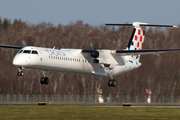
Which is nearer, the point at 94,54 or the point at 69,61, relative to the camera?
the point at 69,61

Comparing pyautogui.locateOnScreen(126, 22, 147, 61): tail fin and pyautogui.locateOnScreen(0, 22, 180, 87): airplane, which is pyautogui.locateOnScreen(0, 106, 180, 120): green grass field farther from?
pyautogui.locateOnScreen(126, 22, 147, 61): tail fin

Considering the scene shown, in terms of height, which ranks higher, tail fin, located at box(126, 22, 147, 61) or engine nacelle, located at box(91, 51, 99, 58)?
tail fin, located at box(126, 22, 147, 61)

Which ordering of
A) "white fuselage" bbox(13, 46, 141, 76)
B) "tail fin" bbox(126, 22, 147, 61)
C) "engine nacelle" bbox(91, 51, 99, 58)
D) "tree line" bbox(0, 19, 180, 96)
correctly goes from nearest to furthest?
1. "white fuselage" bbox(13, 46, 141, 76)
2. "engine nacelle" bbox(91, 51, 99, 58)
3. "tail fin" bbox(126, 22, 147, 61)
4. "tree line" bbox(0, 19, 180, 96)

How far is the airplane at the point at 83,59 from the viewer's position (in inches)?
1047

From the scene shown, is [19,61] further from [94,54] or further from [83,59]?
[94,54]

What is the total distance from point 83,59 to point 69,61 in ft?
7.69

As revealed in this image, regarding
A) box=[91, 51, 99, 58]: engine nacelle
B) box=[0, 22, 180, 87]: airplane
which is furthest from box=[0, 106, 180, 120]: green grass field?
box=[91, 51, 99, 58]: engine nacelle

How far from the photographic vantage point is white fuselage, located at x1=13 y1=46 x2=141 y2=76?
2634 centimetres

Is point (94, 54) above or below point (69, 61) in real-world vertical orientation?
above

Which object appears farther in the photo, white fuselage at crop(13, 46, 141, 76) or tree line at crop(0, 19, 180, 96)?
tree line at crop(0, 19, 180, 96)

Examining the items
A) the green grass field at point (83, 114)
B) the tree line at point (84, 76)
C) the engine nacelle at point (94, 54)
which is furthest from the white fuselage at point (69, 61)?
the tree line at point (84, 76)

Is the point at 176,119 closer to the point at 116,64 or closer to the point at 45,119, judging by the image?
the point at 45,119

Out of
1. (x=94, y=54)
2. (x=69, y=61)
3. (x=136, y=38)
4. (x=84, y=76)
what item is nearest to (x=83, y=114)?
(x=69, y=61)

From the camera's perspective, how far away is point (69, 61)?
2966 centimetres
